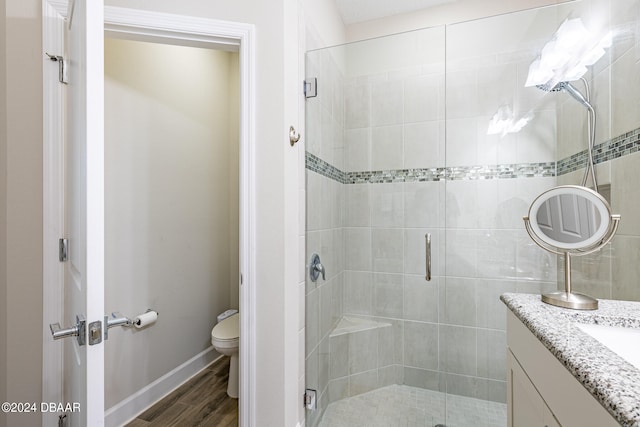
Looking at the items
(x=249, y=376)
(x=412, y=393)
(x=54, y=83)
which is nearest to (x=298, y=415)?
(x=249, y=376)

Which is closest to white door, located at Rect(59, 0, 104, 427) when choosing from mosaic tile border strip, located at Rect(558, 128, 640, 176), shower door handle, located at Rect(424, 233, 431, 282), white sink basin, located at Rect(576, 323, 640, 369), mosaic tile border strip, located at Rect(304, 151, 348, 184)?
mosaic tile border strip, located at Rect(304, 151, 348, 184)

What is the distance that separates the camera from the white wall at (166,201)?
68.6 inches

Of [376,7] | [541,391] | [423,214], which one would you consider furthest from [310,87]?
[541,391]

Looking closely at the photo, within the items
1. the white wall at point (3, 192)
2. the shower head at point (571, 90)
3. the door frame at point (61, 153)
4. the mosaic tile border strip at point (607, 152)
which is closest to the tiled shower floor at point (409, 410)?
the door frame at point (61, 153)

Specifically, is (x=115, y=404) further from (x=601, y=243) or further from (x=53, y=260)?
(x=601, y=243)

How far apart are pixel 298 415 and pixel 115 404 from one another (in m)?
1.09

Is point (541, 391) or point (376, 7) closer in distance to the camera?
Result: point (541, 391)

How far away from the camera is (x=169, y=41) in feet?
A: 4.45

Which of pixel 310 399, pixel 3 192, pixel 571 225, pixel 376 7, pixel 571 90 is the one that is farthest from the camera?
pixel 376 7

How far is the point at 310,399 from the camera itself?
1538 mm

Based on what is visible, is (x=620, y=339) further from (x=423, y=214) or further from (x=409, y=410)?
(x=409, y=410)

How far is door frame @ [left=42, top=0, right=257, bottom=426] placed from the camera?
3.91 ft

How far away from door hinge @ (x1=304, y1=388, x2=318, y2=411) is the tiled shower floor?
0.14 m

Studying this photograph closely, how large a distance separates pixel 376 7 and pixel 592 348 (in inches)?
96.4
